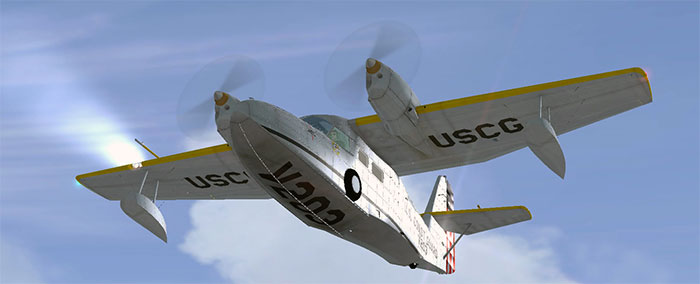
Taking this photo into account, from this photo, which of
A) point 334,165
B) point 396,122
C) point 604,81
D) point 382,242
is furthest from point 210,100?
point 604,81

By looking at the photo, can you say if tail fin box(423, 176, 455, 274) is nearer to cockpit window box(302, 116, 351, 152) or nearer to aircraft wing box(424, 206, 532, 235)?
aircraft wing box(424, 206, 532, 235)

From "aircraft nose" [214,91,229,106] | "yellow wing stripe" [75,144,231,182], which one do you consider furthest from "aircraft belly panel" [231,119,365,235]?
"yellow wing stripe" [75,144,231,182]

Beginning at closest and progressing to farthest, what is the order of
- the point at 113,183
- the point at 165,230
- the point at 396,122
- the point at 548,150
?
the point at 548,150, the point at 396,122, the point at 165,230, the point at 113,183

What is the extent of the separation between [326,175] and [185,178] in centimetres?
740

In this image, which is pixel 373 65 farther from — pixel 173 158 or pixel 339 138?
pixel 173 158

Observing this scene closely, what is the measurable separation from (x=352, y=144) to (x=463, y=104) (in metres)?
2.74

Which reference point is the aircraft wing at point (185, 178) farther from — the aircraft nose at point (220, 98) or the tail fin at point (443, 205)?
the aircraft nose at point (220, 98)

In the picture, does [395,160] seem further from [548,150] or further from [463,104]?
[548,150]

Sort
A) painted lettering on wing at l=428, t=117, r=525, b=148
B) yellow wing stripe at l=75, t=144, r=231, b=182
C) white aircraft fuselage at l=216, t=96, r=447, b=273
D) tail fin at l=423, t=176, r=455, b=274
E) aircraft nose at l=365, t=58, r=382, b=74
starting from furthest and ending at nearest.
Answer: tail fin at l=423, t=176, r=455, b=274, yellow wing stripe at l=75, t=144, r=231, b=182, painted lettering on wing at l=428, t=117, r=525, b=148, aircraft nose at l=365, t=58, r=382, b=74, white aircraft fuselage at l=216, t=96, r=447, b=273

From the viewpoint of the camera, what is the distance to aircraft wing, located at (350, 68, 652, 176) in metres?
16.0

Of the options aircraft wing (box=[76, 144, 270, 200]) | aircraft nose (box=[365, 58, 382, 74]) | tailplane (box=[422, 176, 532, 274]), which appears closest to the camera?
aircraft nose (box=[365, 58, 382, 74])

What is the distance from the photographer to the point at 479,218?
19547 millimetres

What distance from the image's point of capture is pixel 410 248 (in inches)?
723

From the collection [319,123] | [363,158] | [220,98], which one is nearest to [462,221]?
[363,158]
